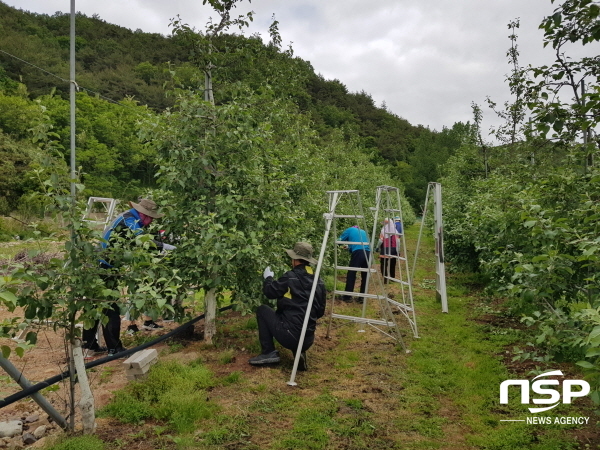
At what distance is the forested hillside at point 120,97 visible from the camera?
7.30 m

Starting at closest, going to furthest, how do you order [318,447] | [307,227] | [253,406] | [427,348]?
[318,447], [253,406], [427,348], [307,227]

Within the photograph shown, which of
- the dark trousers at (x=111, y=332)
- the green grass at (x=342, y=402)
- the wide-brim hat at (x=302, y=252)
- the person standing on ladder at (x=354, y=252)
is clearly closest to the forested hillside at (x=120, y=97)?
the dark trousers at (x=111, y=332)

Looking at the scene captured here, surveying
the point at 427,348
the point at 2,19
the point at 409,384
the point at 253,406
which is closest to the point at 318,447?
the point at 253,406

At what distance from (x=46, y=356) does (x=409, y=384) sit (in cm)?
486

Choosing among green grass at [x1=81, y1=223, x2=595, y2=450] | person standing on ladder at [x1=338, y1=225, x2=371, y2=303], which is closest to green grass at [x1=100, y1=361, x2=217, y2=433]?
green grass at [x1=81, y1=223, x2=595, y2=450]

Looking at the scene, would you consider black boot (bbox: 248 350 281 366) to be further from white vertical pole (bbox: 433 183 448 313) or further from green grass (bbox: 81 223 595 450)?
white vertical pole (bbox: 433 183 448 313)

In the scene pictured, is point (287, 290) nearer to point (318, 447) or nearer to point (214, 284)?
point (214, 284)

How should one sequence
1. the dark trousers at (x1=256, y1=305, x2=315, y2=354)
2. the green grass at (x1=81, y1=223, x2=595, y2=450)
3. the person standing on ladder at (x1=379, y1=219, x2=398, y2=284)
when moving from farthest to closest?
the person standing on ladder at (x1=379, y1=219, x2=398, y2=284)
the dark trousers at (x1=256, y1=305, x2=315, y2=354)
the green grass at (x1=81, y1=223, x2=595, y2=450)

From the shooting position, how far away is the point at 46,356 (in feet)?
20.8

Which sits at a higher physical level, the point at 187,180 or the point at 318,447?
the point at 187,180

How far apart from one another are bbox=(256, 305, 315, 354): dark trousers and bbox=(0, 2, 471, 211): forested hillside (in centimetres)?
298

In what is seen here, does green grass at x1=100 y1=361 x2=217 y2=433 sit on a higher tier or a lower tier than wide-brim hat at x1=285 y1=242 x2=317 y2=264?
lower

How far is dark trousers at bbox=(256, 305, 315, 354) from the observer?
5621 millimetres

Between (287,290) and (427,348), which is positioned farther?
(427,348)
